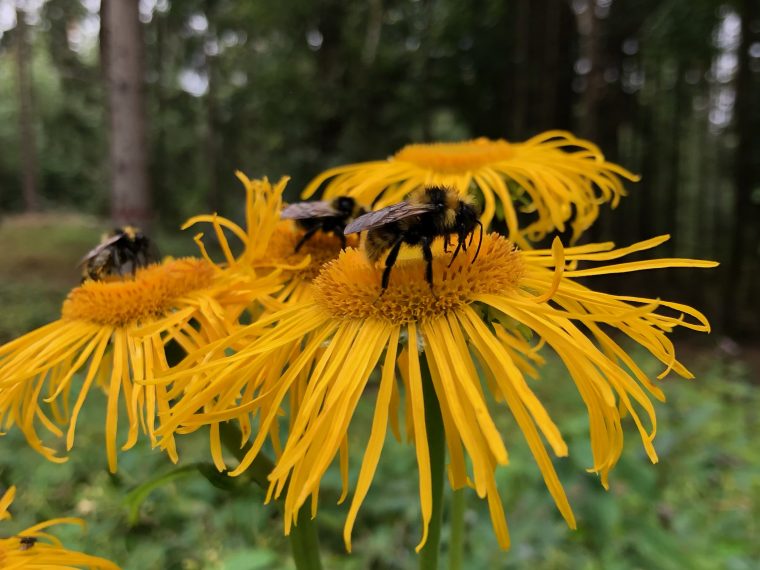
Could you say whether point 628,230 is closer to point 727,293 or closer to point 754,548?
point 727,293

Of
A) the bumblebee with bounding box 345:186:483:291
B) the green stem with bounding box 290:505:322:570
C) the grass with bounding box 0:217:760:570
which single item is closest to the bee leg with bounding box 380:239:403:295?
the bumblebee with bounding box 345:186:483:291

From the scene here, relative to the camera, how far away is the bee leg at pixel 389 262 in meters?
0.96

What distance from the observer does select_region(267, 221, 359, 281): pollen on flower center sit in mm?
1235

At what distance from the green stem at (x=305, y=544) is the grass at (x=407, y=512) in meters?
0.77

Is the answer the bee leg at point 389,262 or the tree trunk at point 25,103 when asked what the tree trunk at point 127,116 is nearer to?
the bee leg at point 389,262

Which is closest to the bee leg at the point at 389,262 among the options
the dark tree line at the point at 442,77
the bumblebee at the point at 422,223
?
the bumblebee at the point at 422,223

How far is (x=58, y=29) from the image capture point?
16.6 metres

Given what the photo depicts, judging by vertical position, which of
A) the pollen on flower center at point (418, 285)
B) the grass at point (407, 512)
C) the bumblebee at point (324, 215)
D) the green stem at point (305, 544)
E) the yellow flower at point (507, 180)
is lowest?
the grass at point (407, 512)

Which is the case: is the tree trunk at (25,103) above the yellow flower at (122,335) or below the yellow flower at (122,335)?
above

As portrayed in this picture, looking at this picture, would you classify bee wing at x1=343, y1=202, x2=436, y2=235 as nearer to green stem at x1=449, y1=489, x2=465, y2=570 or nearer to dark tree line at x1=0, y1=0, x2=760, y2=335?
green stem at x1=449, y1=489, x2=465, y2=570

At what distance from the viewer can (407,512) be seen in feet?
8.54

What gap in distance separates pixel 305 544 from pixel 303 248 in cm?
57

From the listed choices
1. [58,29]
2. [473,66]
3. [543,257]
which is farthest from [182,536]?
[58,29]

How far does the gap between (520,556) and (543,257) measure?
1.51 metres
